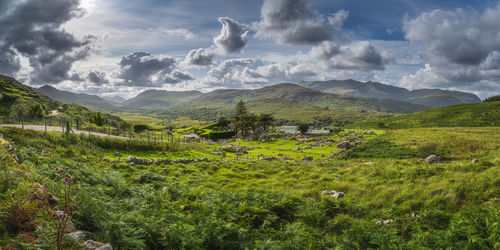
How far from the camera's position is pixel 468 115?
105250mm

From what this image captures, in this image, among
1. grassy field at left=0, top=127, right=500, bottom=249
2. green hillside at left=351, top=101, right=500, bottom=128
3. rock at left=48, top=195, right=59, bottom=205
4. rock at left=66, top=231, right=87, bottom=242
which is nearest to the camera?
rock at left=66, top=231, right=87, bottom=242

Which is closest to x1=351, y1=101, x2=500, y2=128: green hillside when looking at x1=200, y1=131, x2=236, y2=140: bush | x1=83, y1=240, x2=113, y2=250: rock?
x1=200, y1=131, x2=236, y2=140: bush

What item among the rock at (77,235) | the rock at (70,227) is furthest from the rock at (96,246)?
the rock at (70,227)

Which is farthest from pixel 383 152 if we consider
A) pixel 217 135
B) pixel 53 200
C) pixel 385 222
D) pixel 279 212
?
pixel 217 135

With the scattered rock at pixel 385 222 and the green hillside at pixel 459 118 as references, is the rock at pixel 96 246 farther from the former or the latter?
the green hillside at pixel 459 118

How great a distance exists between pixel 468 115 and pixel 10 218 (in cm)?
15033

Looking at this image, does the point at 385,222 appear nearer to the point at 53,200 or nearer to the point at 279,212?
the point at 279,212

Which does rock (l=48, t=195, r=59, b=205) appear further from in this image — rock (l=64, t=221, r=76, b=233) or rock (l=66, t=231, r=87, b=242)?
rock (l=66, t=231, r=87, b=242)

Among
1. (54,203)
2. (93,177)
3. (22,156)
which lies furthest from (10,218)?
(22,156)

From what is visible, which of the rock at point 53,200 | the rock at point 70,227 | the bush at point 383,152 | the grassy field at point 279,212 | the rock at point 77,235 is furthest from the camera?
A: the bush at point 383,152

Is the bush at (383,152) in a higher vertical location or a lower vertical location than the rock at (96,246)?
lower

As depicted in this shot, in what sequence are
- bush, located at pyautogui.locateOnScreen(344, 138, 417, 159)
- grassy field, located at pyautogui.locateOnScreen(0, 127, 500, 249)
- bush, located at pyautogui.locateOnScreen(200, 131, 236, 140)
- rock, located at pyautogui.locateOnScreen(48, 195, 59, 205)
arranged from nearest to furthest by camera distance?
grassy field, located at pyautogui.locateOnScreen(0, 127, 500, 249) → rock, located at pyautogui.locateOnScreen(48, 195, 59, 205) → bush, located at pyautogui.locateOnScreen(344, 138, 417, 159) → bush, located at pyautogui.locateOnScreen(200, 131, 236, 140)

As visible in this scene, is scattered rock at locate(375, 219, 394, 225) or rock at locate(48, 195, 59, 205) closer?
rock at locate(48, 195, 59, 205)

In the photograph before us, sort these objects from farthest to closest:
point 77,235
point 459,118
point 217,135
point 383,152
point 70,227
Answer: point 459,118
point 217,135
point 383,152
point 70,227
point 77,235
